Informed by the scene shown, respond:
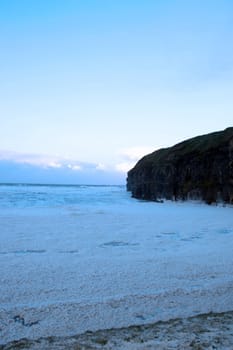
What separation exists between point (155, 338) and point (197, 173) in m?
20.9

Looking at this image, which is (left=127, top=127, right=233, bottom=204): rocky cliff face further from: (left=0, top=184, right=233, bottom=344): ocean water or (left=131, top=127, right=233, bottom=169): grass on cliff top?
(left=0, top=184, right=233, bottom=344): ocean water

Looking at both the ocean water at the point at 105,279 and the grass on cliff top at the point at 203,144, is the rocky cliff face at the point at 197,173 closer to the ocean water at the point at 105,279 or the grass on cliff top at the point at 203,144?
the grass on cliff top at the point at 203,144

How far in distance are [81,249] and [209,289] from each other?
10.8 feet

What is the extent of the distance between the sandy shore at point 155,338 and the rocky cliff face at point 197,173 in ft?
53.8

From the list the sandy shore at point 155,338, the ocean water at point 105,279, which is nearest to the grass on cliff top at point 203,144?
the ocean water at point 105,279

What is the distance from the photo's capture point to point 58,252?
657 centimetres

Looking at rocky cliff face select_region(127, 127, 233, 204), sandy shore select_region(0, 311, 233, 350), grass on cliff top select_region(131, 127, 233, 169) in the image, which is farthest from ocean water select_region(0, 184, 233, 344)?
grass on cliff top select_region(131, 127, 233, 169)

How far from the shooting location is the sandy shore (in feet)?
8.88

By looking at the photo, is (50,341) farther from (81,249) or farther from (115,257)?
(81,249)

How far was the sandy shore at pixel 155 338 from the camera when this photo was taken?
271 cm

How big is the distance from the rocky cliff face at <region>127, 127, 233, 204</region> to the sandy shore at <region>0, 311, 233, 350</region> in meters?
16.4

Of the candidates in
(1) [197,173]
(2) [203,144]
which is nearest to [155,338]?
(1) [197,173]

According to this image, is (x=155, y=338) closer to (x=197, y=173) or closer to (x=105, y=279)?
(x=105, y=279)

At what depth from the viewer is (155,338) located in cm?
287
